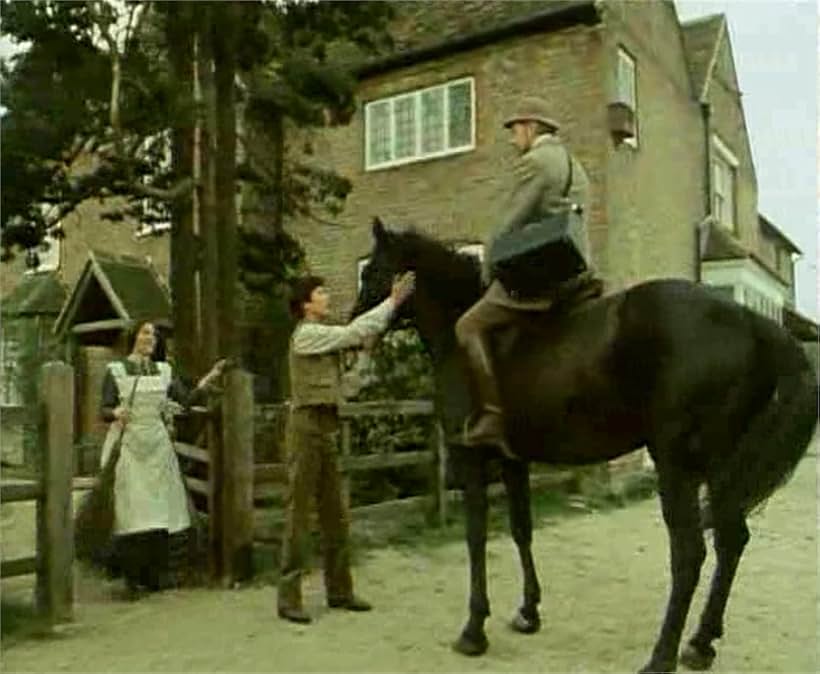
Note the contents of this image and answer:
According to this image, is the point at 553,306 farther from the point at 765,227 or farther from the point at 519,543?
the point at 765,227

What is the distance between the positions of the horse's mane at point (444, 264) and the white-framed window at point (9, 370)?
416cm

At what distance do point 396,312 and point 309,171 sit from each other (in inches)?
163

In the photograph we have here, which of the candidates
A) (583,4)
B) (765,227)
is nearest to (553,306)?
(583,4)

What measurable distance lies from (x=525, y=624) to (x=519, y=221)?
1895 mm

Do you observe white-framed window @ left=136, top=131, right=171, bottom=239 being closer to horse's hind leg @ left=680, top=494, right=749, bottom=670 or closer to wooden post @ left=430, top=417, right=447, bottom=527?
wooden post @ left=430, top=417, right=447, bottom=527

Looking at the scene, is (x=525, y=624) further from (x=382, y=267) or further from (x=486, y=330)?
(x=382, y=267)

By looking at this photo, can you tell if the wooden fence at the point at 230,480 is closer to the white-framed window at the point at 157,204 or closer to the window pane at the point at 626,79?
the white-framed window at the point at 157,204

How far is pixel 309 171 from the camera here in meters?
8.94

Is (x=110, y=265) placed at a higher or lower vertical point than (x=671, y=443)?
higher

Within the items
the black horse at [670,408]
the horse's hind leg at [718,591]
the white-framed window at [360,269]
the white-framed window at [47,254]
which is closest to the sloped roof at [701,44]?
the white-framed window at [360,269]

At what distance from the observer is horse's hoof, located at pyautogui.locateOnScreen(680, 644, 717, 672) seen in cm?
442

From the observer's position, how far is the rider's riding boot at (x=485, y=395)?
182 inches

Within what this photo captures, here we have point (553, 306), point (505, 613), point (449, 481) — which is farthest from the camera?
point (449, 481)

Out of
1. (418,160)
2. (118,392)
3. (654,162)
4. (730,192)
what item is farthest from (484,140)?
(118,392)
